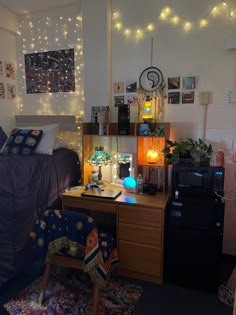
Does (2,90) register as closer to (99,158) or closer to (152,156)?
(99,158)

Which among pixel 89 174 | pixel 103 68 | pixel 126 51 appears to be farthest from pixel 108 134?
pixel 126 51

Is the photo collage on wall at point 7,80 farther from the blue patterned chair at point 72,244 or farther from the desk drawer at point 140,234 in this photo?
the desk drawer at point 140,234

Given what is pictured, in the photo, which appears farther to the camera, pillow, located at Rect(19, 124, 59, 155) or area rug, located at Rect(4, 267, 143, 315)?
pillow, located at Rect(19, 124, 59, 155)

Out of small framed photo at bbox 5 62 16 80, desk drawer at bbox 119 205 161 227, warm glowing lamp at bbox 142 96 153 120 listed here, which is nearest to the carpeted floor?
desk drawer at bbox 119 205 161 227

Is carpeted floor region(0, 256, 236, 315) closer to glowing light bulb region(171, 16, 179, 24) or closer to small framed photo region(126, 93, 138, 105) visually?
small framed photo region(126, 93, 138, 105)

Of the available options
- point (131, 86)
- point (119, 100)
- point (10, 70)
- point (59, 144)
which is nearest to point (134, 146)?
point (119, 100)

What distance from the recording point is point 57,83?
2861 mm

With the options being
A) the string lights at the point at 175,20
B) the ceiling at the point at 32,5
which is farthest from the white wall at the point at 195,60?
the ceiling at the point at 32,5

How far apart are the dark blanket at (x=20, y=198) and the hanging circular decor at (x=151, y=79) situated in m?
1.18

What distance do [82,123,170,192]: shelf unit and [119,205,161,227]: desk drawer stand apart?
40 centimetres

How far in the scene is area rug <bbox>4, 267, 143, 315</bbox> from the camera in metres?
1.72

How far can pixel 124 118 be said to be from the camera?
7.74 feet

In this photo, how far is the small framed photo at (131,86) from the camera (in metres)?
2.50

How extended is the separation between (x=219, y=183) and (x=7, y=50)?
2.75 m
